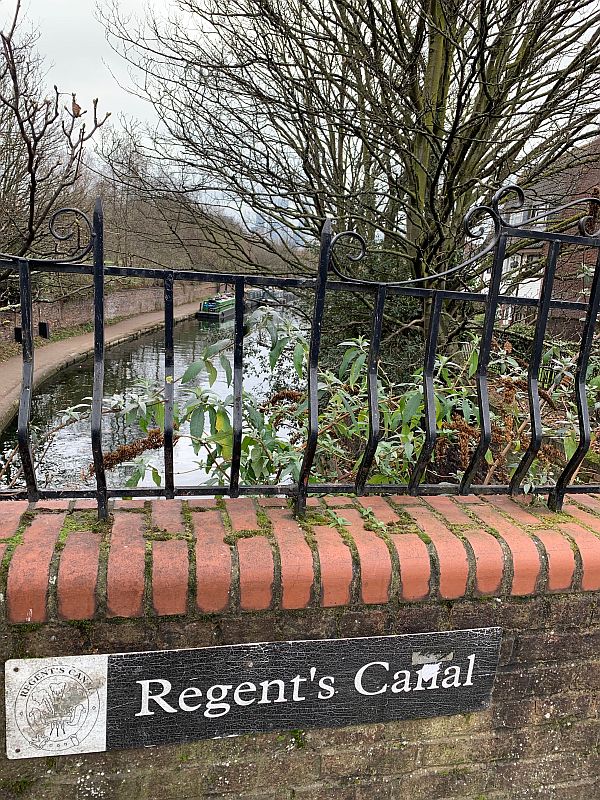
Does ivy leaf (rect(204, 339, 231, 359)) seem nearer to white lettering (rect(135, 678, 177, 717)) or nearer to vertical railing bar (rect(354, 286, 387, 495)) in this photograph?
vertical railing bar (rect(354, 286, 387, 495))

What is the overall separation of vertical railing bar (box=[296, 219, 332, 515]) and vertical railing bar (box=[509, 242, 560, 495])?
2.30ft

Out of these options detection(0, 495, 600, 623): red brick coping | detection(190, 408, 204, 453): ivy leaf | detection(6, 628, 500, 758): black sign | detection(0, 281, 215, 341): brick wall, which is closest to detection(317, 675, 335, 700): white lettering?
detection(6, 628, 500, 758): black sign

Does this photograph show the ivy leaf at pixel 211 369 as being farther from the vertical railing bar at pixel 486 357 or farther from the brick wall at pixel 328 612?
the vertical railing bar at pixel 486 357

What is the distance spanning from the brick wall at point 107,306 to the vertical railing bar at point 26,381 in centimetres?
1354

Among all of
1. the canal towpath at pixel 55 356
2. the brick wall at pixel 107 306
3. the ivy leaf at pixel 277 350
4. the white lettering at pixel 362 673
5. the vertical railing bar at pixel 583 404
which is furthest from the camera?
the brick wall at pixel 107 306

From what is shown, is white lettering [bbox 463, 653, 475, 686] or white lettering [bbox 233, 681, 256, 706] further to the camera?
white lettering [bbox 463, 653, 475, 686]

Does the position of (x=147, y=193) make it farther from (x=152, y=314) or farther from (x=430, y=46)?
(x=152, y=314)

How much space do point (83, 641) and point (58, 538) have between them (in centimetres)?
28

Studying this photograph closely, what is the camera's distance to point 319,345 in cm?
196

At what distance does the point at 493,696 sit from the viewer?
6.34 feet

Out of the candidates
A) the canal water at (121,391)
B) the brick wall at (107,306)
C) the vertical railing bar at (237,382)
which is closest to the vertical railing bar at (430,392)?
the vertical railing bar at (237,382)

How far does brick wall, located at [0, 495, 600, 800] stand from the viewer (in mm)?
1635

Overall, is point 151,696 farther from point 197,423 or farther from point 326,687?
point 197,423

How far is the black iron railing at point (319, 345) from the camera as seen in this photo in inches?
69.0
